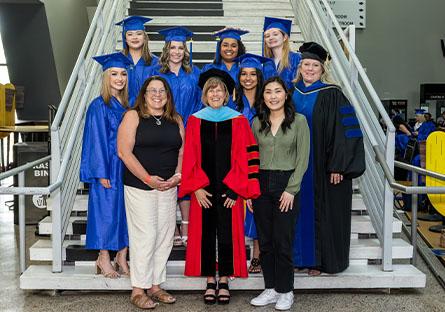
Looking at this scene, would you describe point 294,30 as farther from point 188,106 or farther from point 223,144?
point 223,144

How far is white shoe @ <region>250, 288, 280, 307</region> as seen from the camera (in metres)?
4.15

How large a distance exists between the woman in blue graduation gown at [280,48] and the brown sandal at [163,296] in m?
1.87

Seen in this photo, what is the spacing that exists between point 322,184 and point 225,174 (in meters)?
0.78

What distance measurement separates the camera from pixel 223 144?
405 cm

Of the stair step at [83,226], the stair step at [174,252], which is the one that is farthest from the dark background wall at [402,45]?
the stair step at [174,252]

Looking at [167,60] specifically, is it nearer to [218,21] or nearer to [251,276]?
[251,276]

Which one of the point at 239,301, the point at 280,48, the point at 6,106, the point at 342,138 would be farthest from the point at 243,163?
Answer: the point at 6,106

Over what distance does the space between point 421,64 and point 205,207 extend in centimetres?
1205

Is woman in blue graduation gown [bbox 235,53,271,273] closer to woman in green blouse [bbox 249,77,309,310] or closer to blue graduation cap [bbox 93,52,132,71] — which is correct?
woman in green blouse [bbox 249,77,309,310]

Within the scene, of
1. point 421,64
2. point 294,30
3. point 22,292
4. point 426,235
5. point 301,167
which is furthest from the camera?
point 421,64

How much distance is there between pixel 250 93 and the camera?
444cm

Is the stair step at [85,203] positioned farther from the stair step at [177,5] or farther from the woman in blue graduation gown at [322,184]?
the stair step at [177,5]

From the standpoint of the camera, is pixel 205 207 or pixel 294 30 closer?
pixel 205 207

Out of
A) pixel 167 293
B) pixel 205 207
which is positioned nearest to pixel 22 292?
pixel 167 293
